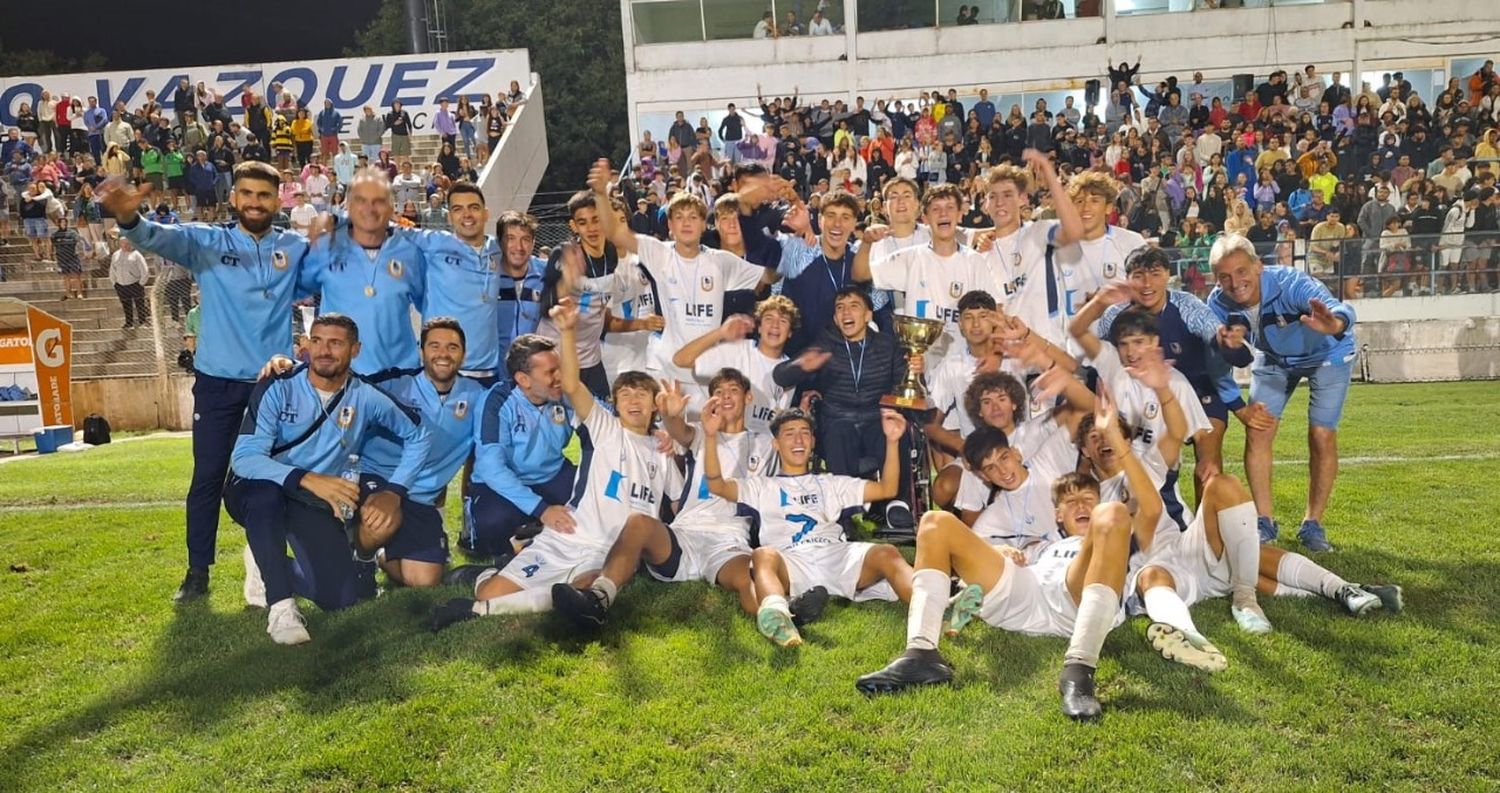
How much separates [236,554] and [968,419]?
5001 millimetres

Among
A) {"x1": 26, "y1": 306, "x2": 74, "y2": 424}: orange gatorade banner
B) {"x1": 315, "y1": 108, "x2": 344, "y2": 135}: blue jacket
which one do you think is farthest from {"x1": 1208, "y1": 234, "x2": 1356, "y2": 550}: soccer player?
{"x1": 315, "y1": 108, "x2": 344, "y2": 135}: blue jacket

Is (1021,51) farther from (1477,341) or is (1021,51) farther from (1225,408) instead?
(1225,408)

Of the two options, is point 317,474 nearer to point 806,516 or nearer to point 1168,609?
point 806,516

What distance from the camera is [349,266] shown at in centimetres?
626

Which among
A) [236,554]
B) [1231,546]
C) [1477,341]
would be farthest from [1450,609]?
[1477,341]

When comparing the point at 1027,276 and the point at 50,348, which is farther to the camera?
the point at 50,348

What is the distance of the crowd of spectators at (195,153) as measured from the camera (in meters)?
20.1

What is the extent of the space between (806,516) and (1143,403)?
2080 millimetres

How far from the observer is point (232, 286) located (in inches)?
236

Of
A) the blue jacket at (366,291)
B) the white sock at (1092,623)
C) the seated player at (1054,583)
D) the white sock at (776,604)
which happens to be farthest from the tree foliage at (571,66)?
the white sock at (1092,623)

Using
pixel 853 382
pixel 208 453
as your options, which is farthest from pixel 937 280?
pixel 208 453

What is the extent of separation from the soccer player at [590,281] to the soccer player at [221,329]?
1.85m

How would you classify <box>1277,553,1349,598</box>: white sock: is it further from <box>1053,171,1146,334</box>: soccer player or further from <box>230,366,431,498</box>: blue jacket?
<box>230,366,431,498</box>: blue jacket

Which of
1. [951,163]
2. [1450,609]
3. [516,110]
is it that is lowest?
[1450,609]
